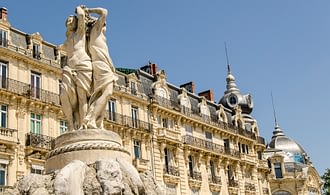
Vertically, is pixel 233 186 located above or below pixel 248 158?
below

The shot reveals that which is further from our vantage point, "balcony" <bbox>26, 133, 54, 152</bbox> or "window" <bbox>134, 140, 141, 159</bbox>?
"window" <bbox>134, 140, 141, 159</bbox>

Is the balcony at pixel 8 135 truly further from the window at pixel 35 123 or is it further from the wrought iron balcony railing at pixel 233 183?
the wrought iron balcony railing at pixel 233 183

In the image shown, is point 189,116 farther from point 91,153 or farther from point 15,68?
point 91,153

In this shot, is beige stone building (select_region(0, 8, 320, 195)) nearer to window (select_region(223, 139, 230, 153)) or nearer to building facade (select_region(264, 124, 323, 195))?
window (select_region(223, 139, 230, 153))

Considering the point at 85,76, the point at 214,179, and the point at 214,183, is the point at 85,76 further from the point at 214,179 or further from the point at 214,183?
the point at 214,179

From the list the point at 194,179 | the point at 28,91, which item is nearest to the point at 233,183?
the point at 194,179

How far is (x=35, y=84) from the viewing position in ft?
97.9

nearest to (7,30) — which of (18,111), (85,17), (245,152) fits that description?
(18,111)

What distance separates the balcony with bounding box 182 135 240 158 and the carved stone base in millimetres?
29915

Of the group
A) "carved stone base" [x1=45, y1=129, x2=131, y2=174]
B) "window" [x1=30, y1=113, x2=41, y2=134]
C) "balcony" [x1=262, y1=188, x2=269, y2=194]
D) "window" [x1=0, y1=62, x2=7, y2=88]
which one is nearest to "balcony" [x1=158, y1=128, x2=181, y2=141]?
"window" [x1=30, y1=113, x2=41, y2=134]

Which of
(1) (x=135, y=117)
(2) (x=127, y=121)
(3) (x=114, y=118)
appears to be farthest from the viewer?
(1) (x=135, y=117)

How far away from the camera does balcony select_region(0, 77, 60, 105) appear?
91.6 ft

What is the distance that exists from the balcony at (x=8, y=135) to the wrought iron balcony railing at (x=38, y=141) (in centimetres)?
83

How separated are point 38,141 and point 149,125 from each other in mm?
10159
